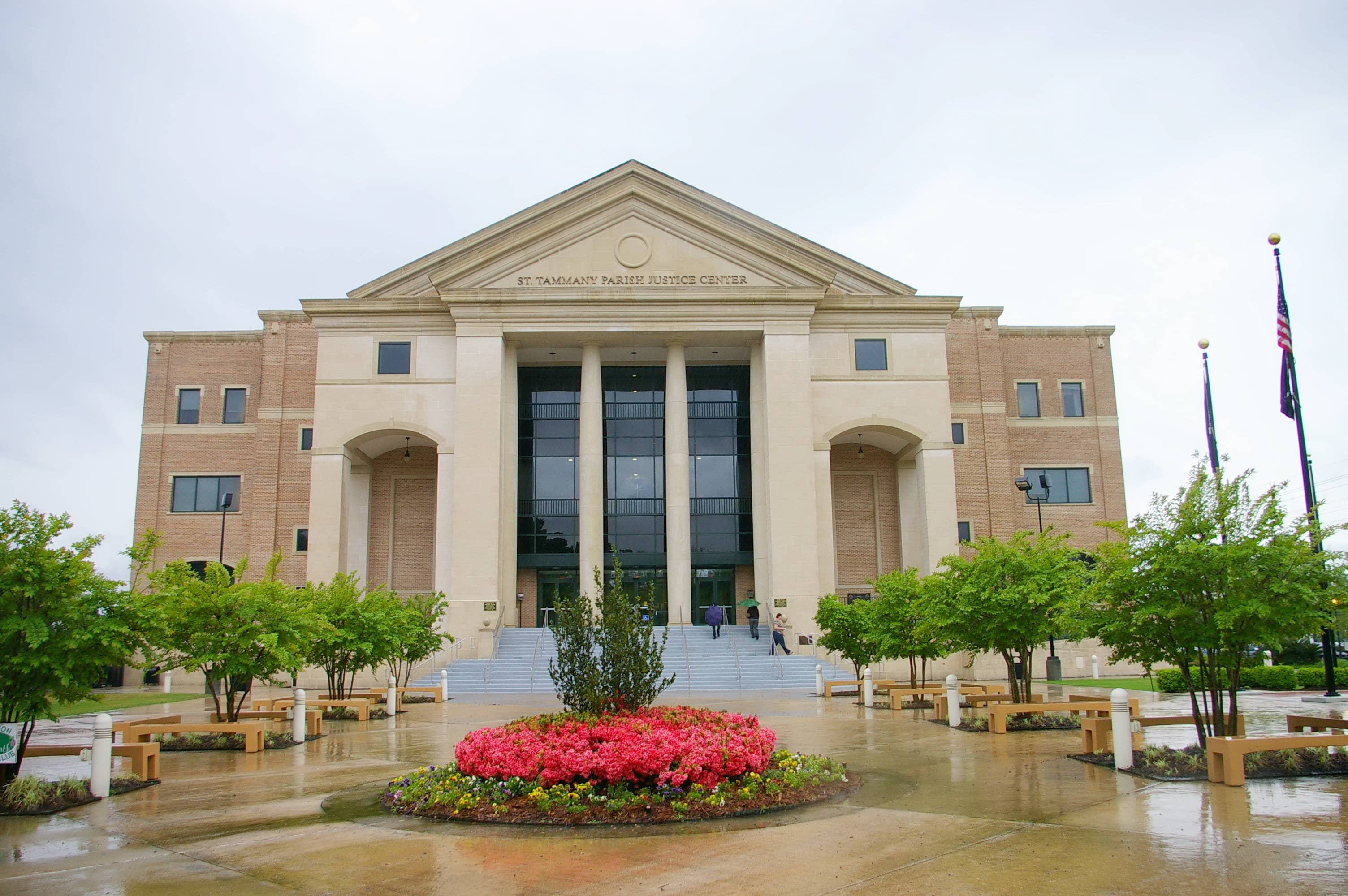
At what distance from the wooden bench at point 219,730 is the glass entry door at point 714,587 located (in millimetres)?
26900

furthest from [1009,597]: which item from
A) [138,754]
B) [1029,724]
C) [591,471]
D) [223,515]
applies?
[223,515]

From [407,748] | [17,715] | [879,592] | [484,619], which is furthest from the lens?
[484,619]

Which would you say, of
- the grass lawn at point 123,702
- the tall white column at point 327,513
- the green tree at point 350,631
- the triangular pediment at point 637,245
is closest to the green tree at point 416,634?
the green tree at point 350,631

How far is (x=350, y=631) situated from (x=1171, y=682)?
78.4 ft

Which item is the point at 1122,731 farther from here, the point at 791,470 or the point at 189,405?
the point at 189,405

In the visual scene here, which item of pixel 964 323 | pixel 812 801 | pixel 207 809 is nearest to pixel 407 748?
pixel 207 809

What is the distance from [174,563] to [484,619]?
19.9 metres

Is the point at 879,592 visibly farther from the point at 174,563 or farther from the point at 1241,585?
the point at 174,563

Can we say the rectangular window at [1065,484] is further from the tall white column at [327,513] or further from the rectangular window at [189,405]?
the rectangular window at [189,405]

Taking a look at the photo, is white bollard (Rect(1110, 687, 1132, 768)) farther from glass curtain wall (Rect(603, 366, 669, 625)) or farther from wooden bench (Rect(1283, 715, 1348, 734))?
glass curtain wall (Rect(603, 366, 669, 625))

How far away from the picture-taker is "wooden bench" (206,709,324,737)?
2133 centimetres

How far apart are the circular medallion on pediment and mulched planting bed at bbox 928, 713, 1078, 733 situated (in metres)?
25.8

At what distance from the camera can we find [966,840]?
9633 millimetres

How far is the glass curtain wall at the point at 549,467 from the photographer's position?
44.1 metres
